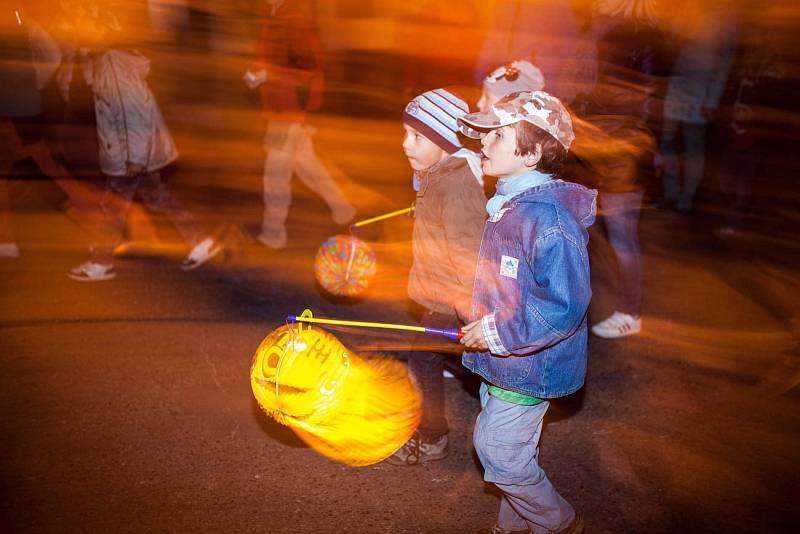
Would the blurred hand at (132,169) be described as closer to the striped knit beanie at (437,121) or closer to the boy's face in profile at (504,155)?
the striped knit beanie at (437,121)

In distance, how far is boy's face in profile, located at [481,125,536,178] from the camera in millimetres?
2467

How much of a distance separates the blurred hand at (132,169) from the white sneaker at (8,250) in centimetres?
136

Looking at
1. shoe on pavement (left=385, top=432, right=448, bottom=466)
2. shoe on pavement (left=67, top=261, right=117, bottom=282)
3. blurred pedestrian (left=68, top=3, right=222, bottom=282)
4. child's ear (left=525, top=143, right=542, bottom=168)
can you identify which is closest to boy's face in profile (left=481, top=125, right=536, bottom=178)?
child's ear (left=525, top=143, right=542, bottom=168)

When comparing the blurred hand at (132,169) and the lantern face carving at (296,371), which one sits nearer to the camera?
the lantern face carving at (296,371)

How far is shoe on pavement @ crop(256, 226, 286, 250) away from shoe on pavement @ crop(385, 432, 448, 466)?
10.6 ft

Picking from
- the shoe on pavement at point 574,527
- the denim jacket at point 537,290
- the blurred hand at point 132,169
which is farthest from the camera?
the blurred hand at point 132,169

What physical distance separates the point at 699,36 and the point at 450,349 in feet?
17.4

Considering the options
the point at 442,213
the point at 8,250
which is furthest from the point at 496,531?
the point at 8,250

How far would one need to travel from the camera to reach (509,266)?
8.04 ft

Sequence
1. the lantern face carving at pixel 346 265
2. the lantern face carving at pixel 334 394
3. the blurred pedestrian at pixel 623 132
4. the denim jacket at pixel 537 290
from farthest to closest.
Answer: the blurred pedestrian at pixel 623 132 < the lantern face carving at pixel 346 265 < the lantern face carving at pixel 334 394 < the denim jacket at pixel 537 290

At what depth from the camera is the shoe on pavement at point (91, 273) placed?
5.48 m

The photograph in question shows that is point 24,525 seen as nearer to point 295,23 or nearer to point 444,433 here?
point 444,433

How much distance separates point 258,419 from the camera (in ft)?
12.5

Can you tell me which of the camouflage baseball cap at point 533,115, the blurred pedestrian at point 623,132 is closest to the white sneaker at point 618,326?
the blurred pedestrian at point 623,132
